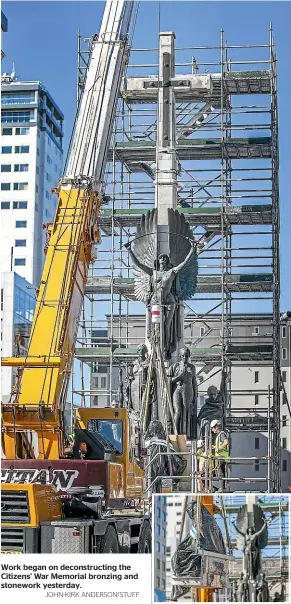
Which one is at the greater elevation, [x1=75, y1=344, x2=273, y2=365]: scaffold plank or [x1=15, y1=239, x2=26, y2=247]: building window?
[x1=15, y1=239, x2=26, y2=247]: building window

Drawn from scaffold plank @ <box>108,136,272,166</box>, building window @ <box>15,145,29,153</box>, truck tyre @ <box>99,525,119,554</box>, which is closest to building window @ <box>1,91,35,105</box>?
building window @ <box>15,145,29,153</box>

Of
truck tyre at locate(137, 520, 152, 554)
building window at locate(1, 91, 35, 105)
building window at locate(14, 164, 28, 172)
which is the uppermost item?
building window at locate(1, 91, 35, 105)

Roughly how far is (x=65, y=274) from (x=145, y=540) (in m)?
3.44

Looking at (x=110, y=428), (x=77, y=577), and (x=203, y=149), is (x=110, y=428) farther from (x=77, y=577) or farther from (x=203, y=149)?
(x=203, y=149)

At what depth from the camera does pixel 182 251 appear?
67.6ft

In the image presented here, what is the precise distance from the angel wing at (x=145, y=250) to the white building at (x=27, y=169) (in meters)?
4.04

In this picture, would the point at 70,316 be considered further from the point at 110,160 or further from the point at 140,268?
the point at 110,160

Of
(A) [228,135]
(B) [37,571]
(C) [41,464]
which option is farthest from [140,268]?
(B) [37,571]

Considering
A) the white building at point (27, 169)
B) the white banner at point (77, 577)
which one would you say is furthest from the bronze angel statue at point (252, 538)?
the white building at point (27, 169)

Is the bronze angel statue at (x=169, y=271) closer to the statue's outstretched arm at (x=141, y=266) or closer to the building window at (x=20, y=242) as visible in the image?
the statue's outstretched arm at (x=141, y=266)

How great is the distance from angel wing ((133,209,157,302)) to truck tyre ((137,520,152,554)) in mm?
8299

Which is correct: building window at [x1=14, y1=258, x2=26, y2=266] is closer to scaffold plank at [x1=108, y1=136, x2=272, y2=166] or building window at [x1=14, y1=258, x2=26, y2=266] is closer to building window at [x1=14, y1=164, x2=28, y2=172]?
building window at [x1=14, y1=164, x2=28, y2=172]

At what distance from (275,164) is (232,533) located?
16.3 metres

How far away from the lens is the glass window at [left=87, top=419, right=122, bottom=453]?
13.2 m
